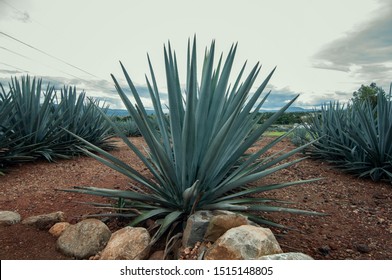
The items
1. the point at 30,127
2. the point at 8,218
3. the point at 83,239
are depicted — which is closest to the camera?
the point at 83,239

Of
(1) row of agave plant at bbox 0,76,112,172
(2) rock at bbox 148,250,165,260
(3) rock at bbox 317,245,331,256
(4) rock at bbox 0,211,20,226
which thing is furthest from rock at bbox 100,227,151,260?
(1) row of agave plant at bbox 0,76,112,172

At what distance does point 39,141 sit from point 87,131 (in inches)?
45.0

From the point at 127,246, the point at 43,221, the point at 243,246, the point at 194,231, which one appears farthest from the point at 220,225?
the point at 43,221

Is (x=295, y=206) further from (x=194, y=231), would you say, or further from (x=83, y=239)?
(x=83, y=239)

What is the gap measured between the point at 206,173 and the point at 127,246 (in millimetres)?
654

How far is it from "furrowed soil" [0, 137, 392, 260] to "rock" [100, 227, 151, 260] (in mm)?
324

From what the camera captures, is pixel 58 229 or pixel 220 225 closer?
pixel 220 225

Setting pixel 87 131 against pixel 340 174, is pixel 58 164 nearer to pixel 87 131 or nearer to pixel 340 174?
pixel 87 131

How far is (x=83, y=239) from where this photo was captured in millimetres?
1775

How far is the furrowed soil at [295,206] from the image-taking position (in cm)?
188

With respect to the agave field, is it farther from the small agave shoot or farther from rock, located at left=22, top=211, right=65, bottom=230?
rock, located at left=22, top=211, right=65, bottom=230

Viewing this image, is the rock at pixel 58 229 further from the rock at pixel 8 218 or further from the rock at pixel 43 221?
the rock at pixel 8 218

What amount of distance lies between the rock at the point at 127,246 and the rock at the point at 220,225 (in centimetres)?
34

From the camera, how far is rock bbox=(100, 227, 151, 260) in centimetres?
161
